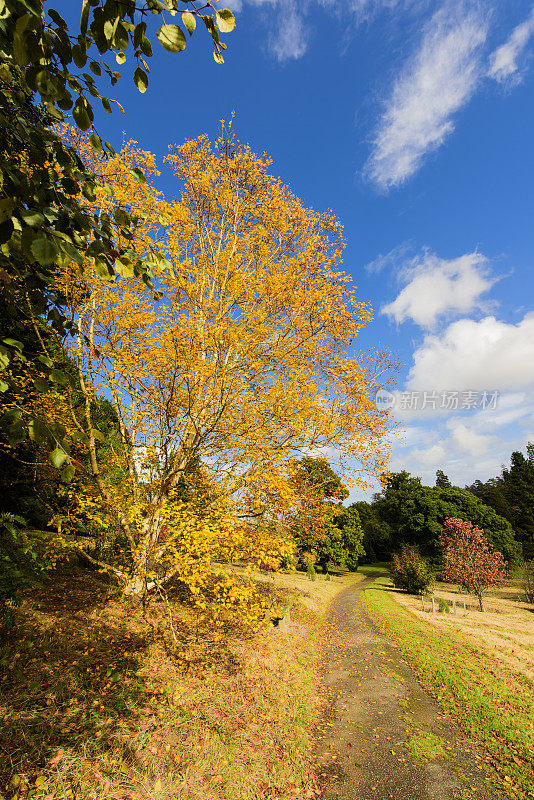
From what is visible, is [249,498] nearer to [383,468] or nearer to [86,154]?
[383,468]

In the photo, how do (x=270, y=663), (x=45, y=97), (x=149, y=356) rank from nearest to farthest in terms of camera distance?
1. (x=45, y=97)
2. (x=149, y=356)
3. (x=270, y=663)

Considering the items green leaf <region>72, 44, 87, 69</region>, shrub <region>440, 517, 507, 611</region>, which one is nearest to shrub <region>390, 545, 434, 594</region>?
shrub <region>440, 517, 507, 611</region>

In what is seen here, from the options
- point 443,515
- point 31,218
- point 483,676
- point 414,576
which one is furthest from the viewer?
point 443,515

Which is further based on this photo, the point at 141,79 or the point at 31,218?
the point at 141,79

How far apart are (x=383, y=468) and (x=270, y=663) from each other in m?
6.52

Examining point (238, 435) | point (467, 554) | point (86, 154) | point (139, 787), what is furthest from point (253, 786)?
point (467, 554)

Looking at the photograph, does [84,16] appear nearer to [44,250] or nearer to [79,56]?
[79,56]

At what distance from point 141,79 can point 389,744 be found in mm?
9909

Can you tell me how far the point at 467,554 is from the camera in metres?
27.8

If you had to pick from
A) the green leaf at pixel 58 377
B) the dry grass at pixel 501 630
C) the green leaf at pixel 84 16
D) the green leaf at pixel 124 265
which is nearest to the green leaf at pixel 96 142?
the green leaf at pixel 84 16

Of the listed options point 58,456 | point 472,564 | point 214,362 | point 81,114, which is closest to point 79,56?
point 81,114

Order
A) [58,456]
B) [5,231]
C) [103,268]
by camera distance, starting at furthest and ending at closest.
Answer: [103,268]
[5,231]
[58,456]

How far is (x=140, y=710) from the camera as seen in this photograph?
5.74 metres

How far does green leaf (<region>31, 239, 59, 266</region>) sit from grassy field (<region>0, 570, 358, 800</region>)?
541 cm
